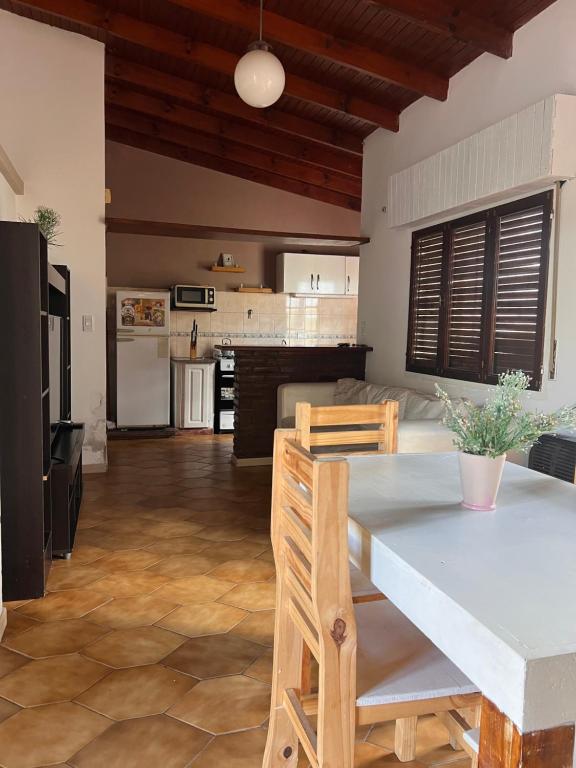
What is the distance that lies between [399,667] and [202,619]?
1483 millimetres

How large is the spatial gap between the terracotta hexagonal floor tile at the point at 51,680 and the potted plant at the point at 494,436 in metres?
1.52

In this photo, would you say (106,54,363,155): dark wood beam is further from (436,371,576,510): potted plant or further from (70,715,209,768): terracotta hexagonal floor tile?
(70,715,209,768): terracotta hexagonal floor tile

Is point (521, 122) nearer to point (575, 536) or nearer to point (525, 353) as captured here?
point (525, 353)

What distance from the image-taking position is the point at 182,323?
7980mm

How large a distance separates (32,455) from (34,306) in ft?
2.16

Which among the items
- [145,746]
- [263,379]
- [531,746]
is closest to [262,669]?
[145,746]

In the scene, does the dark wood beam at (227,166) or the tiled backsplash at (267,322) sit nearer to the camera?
the dark wood beam at (227,166)

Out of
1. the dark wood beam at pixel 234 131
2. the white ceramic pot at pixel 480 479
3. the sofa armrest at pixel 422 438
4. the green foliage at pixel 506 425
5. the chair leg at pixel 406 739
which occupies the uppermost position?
the dark wood beam at pixel 234 131

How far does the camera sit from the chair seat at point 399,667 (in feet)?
4.38

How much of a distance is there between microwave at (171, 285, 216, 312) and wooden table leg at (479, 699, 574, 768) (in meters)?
7.05

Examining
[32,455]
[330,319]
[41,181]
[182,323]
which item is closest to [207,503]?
[32,455]

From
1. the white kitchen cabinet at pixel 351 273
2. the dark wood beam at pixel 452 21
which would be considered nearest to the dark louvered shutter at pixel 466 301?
the dark wood beam at pixel 452 21

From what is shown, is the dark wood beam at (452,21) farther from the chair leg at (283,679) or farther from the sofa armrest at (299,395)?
the chair leg at (283,679)

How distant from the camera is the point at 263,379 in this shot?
5738mm
